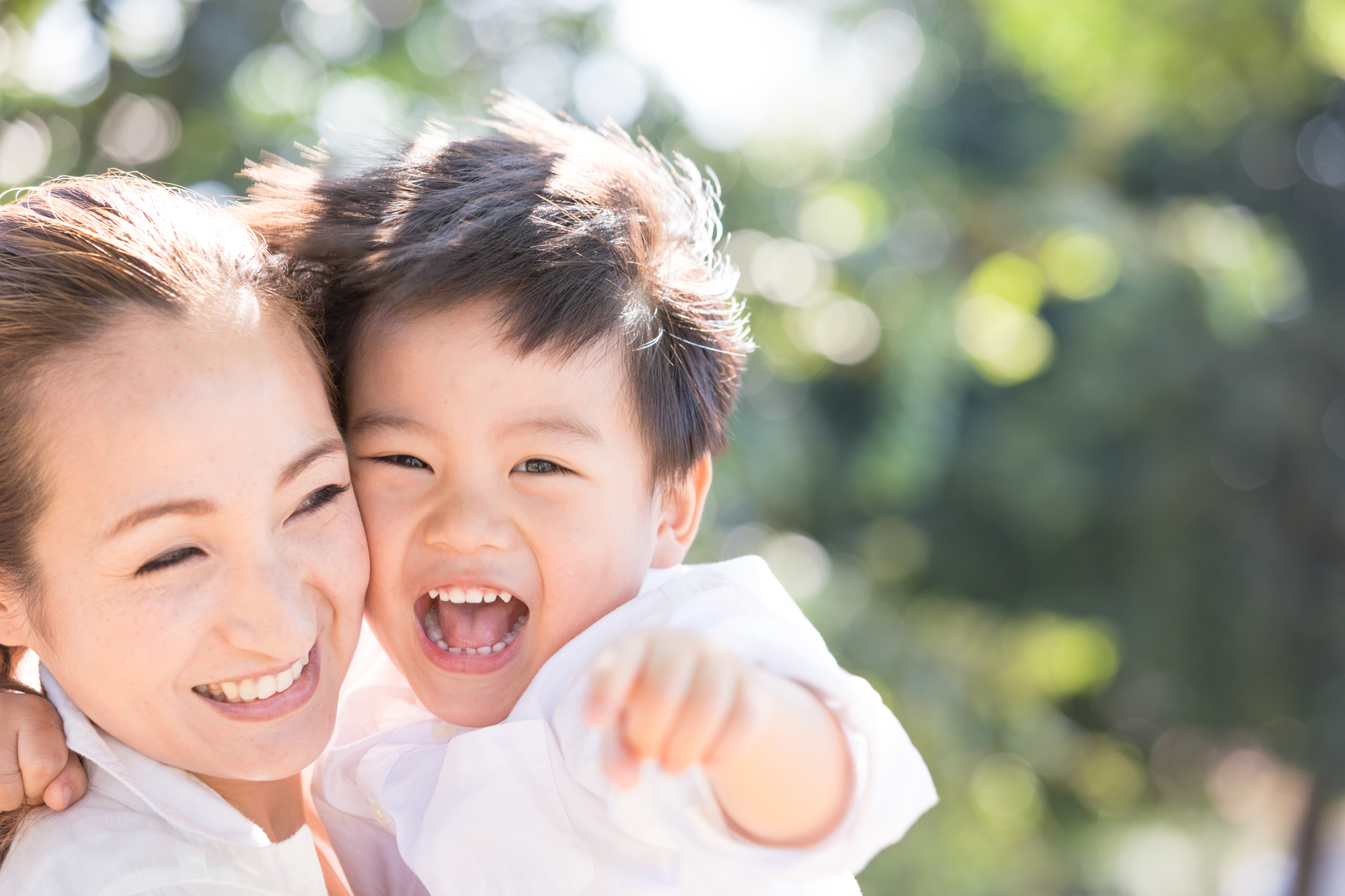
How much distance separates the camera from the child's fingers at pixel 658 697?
66 cm

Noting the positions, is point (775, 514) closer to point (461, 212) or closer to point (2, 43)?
point (461, 212)

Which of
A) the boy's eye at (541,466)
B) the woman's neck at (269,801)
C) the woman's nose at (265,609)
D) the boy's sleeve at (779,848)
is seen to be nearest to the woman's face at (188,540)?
the woman's nose at (265,609)

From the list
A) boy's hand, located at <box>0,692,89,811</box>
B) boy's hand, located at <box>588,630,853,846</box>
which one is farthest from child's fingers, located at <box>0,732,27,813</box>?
boy's hand, located at <box>588,630,853,846</box>

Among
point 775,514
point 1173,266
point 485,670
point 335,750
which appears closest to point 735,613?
point 485,670

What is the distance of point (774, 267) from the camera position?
262cm

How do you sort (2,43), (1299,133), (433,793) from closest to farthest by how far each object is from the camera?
(433,793) → (2,43) → (1299,133)

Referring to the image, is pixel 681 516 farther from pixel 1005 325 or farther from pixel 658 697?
pixel 1005 325

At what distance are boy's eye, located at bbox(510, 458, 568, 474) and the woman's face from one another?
205 millimetres

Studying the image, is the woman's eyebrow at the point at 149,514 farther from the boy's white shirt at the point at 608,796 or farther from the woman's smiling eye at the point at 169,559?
the boy's white shirt at the point at 608,796

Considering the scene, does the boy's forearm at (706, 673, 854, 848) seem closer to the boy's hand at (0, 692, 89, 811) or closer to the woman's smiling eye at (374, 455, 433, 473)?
the woman's smiling eye at (374, 455, 433, 473)

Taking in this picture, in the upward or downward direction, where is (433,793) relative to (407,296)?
downward

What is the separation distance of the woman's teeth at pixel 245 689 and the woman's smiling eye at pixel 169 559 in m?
0.14

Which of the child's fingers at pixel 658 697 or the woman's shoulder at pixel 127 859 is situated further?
the woman's shoulder at pixel 127 859

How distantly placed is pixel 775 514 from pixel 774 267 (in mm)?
725
